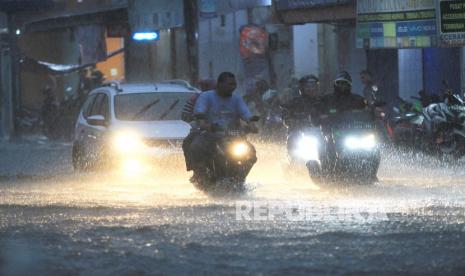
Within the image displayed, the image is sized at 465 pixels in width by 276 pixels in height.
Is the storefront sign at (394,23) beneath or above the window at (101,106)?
above

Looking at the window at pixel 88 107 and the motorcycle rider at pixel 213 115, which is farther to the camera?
→ the window at pixel 88 107

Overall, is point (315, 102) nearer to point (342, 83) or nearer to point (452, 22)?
point (342, 83)

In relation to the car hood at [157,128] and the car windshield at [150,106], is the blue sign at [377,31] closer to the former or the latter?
the car windshield at [150,106]

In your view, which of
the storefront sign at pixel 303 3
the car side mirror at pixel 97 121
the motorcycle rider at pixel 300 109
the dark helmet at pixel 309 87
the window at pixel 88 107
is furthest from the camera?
the storefront sign at pixel 303 3

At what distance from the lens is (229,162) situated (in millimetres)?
14867

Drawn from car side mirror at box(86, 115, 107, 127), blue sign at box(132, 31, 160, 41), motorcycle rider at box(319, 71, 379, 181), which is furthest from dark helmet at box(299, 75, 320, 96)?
blue sign at box(132, 31, 160, 41)

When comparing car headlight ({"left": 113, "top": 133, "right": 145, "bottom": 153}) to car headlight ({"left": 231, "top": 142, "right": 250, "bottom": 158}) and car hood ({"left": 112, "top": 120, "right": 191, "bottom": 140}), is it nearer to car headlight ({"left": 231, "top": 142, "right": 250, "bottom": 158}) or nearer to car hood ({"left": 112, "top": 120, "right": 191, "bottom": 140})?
car hood ({"left": 112, "top": 120, "right": 191, "bottom": 140})

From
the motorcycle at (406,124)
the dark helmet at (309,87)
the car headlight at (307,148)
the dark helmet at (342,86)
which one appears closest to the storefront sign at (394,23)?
the motorcycle at (406,124)

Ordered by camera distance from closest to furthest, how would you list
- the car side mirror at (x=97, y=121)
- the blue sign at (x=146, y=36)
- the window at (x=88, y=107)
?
the car side mirror at (x=97, y=121) < the window at (x=88, y=107) < the blue sign at (x=146, y=36)

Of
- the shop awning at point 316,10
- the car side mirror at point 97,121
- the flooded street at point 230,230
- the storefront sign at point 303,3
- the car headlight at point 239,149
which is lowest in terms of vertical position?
the flooded street at point 230,230

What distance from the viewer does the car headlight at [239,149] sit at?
48.7 ft

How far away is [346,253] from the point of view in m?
9.42

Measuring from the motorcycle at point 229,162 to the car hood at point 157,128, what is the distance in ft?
9.84

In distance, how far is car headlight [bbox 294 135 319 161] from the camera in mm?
15992
